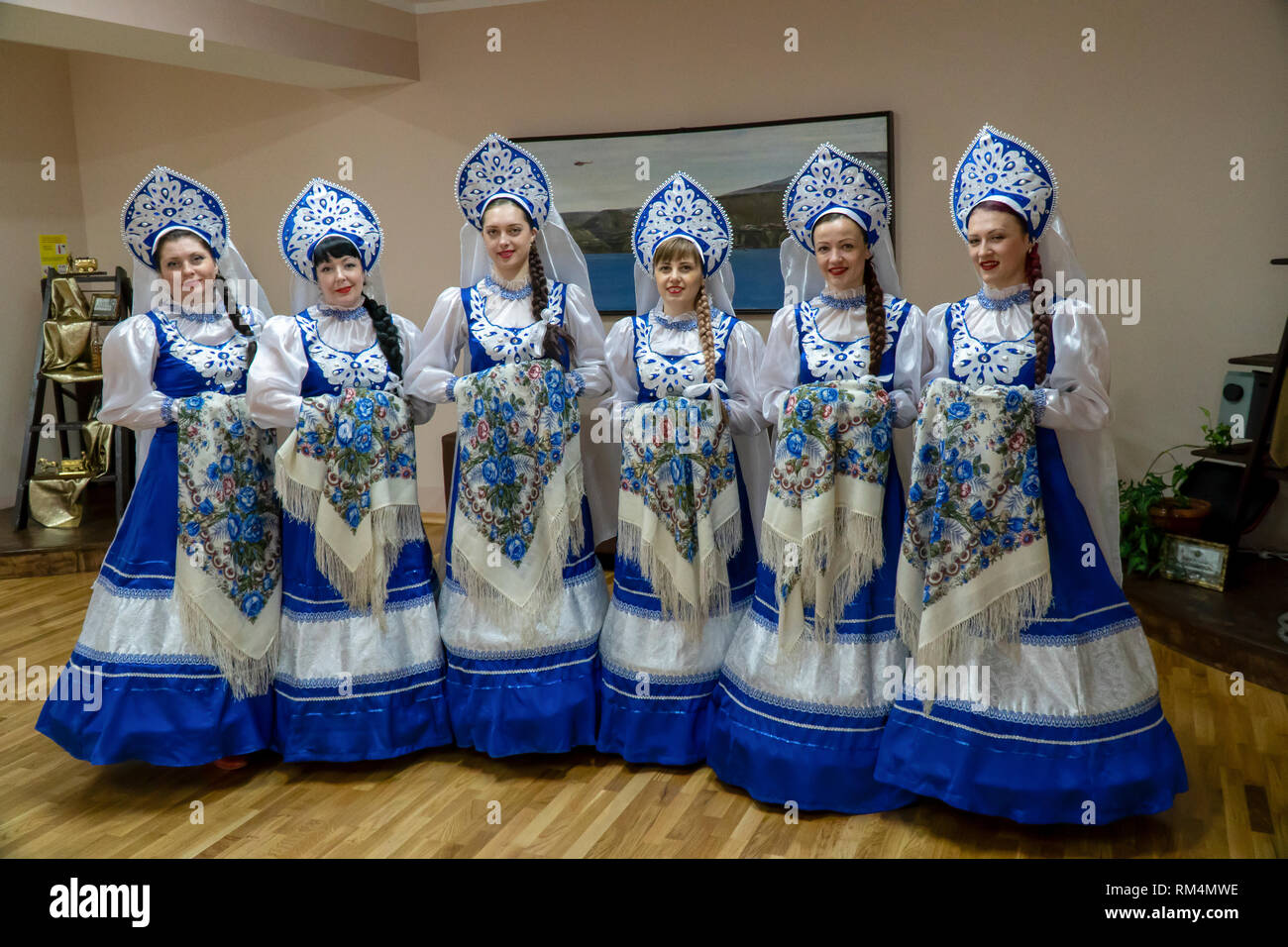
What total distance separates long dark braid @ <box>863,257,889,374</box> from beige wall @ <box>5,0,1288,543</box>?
248cm

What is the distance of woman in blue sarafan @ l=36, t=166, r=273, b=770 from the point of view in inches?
124

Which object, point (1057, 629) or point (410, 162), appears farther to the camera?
point (410, 162)

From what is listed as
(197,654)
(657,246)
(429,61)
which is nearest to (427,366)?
(657,246)

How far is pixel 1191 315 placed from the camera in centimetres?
479

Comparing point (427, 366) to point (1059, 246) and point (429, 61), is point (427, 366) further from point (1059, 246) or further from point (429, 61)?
point (429, 61)

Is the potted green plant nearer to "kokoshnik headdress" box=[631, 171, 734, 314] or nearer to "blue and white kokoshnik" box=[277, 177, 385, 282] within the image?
"kokoshnik headdress" box=[631, 171, 734, 314]

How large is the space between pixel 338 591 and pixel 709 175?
333 centimetres

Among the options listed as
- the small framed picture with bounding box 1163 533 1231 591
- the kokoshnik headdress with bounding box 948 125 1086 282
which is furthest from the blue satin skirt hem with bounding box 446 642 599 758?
the small framed picture with bounding box 1163 533 1231 591

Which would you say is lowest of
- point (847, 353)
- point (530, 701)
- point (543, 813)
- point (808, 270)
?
point (543, 813)

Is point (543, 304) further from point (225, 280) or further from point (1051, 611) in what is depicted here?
point (1051, 611)

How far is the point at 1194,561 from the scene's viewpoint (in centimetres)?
429

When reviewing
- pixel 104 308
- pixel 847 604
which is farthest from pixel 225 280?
pixel 104 308

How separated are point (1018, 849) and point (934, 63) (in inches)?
148

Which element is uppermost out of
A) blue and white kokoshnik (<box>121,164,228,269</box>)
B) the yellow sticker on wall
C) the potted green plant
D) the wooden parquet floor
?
the yellow sticker on wall
